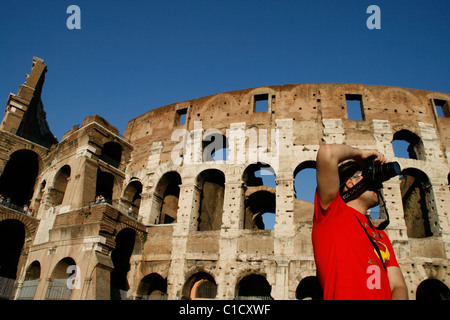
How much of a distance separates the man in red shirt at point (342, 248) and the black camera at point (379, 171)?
106 millimetres

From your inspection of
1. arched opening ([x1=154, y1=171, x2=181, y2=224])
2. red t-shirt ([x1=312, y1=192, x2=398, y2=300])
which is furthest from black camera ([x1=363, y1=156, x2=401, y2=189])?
arched opening ([x1=154, y1=171, x2=181, y2=224])

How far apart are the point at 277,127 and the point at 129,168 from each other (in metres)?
7.91

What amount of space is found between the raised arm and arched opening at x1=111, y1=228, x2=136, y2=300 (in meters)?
13.2

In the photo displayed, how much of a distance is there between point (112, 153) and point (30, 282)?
728 centimetres

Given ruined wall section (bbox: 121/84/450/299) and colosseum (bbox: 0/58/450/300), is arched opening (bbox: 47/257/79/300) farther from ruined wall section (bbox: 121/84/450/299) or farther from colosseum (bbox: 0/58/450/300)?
ruined wall section (bbox: 121/84/450/299)

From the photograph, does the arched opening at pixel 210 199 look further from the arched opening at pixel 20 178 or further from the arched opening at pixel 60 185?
the arched opening at pixel 20 178

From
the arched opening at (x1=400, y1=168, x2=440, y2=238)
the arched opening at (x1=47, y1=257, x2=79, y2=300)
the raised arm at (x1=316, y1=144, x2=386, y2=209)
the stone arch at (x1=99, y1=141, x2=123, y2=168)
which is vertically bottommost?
the raised arm at (x1=316, y1=144, x2=386, y2=209)

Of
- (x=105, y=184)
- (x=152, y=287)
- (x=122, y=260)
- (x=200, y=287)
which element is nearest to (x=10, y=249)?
(x=105, y=184)

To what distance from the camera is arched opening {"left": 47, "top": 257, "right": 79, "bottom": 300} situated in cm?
1197

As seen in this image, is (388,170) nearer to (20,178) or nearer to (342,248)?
(342,248)

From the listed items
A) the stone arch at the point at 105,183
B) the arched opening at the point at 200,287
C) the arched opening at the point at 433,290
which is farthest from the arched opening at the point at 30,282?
the arched opening at the point at 433,290

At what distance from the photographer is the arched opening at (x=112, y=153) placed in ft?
55.9

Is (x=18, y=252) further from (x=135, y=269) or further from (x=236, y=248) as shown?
(x=236, y=248)
